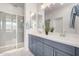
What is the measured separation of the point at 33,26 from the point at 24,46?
40cm

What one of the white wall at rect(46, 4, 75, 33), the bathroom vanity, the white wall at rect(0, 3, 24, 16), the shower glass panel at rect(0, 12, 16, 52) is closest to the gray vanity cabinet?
the bathroom vanity

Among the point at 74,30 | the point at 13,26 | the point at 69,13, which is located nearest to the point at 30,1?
the point at 13,26

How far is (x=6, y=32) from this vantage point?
6.42ft

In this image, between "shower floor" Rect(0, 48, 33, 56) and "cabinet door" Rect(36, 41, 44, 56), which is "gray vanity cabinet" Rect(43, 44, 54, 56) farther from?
"shower floor" Rect(0, 48, 33, 56)

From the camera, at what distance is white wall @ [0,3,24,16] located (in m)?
1.94

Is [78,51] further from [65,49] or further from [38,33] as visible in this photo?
[38,33]

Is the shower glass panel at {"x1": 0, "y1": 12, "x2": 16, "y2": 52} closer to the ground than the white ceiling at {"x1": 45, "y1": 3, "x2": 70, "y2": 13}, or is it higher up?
closer to the ground

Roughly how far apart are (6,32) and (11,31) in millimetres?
88

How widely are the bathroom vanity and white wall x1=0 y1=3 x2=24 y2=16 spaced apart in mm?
447

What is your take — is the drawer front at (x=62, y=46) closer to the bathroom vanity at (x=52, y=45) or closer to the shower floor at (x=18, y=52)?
the bathroom vanity at (x=52, y=45)

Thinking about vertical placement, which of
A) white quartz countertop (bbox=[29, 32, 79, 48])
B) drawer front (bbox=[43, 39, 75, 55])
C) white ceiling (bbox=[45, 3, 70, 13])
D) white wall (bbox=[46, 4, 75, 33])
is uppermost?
white ceiling (bbox=[45, 3, 70, 13])

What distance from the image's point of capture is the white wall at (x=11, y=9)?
194 cm

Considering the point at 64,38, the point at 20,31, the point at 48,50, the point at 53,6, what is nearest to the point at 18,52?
the point at 20,31

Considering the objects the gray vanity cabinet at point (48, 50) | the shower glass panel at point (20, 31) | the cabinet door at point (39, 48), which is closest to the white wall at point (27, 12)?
the shower glass panel at point (20, 31)
